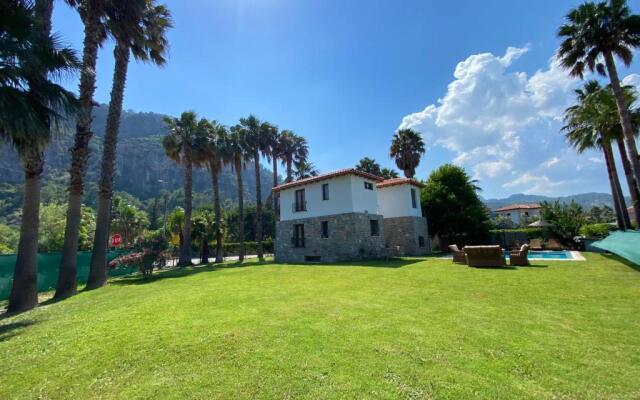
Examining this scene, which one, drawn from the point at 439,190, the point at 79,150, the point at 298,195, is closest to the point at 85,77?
the point at 79,150

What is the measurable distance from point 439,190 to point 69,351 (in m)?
25.9

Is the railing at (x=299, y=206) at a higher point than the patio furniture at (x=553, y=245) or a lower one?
higher

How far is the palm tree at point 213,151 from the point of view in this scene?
87.7 ft

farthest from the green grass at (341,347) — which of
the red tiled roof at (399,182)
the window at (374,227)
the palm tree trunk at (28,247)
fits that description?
the red tiled roof at (399,182)

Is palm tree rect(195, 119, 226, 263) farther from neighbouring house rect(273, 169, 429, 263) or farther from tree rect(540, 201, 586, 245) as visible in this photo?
tree rect(540, 201, 586, 245)

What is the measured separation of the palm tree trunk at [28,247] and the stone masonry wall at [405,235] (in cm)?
2029

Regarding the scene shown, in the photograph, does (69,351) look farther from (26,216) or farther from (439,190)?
(439,190)

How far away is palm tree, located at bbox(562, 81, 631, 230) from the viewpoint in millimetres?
18516

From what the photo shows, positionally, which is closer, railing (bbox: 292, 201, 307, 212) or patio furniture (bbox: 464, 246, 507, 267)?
patio furniture (bbox: 464, 246, 507, 267)

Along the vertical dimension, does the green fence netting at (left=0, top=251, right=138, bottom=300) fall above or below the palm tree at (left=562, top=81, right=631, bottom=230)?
below

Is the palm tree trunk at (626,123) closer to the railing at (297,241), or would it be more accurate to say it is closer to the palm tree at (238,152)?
the railing at (297,241)

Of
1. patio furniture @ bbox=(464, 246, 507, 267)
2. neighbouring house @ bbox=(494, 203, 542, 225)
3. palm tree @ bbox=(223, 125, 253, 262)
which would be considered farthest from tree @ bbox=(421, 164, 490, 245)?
neighbouring house @ bbox=(494, 203, 542, 225)

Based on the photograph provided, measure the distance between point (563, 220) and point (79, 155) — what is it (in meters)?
29.1

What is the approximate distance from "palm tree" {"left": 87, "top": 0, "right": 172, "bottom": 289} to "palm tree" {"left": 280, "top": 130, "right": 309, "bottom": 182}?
18351 mm
